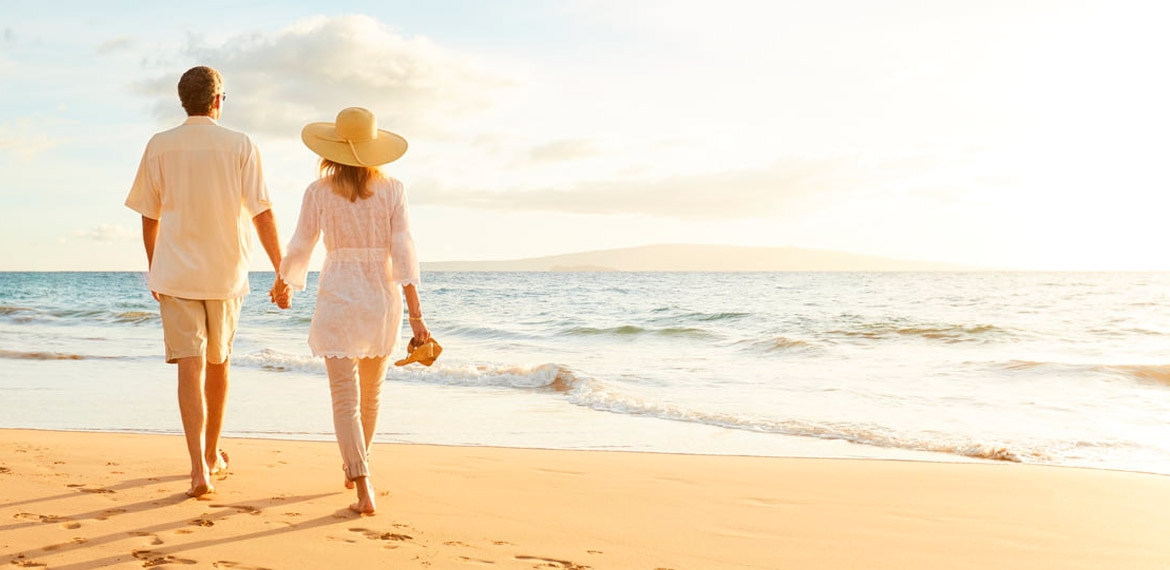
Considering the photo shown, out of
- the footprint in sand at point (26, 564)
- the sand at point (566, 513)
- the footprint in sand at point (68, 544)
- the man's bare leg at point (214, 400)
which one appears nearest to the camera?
the footprint in sand at point (26, 564)

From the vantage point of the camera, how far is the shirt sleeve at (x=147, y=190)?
3711 millimetres

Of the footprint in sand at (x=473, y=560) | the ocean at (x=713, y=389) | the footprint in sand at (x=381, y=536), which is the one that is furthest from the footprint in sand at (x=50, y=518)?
the ocean at (x=713, y=389)

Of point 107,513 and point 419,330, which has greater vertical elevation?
point 419,330

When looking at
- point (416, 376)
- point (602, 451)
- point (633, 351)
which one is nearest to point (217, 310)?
point (602, 451)

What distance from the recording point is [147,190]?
3738mm

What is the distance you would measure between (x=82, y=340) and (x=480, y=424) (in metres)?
13.3

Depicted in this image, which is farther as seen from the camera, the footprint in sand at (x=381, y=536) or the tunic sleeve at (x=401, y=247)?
the tunic sleeve at (x=401, y=247)

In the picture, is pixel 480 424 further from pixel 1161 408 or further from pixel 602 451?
pixel 1161 408

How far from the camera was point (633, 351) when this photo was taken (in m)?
14.5

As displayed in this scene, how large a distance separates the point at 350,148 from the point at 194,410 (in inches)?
53.3

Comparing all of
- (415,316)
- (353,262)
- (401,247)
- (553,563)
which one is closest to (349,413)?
(415,316)

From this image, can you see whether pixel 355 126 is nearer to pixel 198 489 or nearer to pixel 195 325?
pixel 195 325

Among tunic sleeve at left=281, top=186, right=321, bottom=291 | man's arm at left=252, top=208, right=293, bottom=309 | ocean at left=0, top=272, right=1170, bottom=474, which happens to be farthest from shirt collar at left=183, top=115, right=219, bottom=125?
ocean at left=0, top=272, right=1170, bottom=474

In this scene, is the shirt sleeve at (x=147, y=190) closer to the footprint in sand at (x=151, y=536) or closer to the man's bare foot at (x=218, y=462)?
the man's bare foot at (x=218, y=462)
